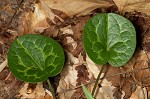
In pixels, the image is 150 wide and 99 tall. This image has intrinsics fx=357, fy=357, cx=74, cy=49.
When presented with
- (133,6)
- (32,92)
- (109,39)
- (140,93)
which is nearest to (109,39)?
(109,39)

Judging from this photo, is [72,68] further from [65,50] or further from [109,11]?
[109,11]

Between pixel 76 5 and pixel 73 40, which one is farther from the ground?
pixel 76 5

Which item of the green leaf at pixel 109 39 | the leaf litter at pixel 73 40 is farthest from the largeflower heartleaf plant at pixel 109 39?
the leaf litter at pixel 73 40

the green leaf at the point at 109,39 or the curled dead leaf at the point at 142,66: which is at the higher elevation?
the green leaf at the point at 109,39

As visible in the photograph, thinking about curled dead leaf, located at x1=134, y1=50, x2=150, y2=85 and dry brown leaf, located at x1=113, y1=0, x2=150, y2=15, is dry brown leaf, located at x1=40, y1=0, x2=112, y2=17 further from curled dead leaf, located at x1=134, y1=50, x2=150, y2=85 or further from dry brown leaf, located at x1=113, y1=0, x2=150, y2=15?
curled dead leaf, located at x1=134, y1=50, x2=150, y2=85

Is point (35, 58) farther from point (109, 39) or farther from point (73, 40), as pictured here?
point (109, 39)

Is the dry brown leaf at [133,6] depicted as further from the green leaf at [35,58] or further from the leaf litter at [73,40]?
the green leaf at [35,58]
